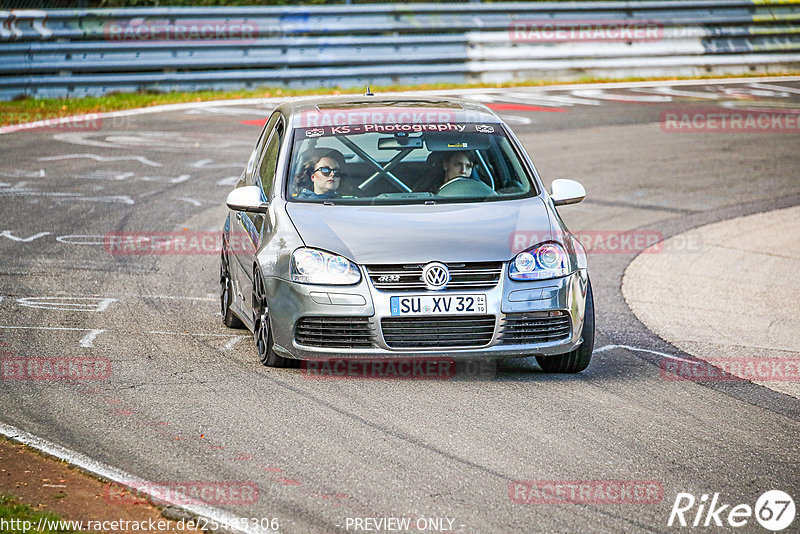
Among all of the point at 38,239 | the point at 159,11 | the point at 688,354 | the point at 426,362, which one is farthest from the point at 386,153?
the point at 159,11

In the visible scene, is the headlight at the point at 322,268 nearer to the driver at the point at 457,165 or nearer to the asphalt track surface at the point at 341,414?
the asphalt track surface at the point at 341,414

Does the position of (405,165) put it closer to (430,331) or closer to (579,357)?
(430,331)

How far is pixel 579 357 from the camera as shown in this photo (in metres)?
7.35

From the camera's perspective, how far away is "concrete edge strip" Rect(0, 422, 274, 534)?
482 centimetres

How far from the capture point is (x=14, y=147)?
1667 centimetres

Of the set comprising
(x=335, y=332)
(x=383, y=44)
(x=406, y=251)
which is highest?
(x=383, y=44)

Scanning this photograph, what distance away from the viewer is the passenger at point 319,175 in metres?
7.86

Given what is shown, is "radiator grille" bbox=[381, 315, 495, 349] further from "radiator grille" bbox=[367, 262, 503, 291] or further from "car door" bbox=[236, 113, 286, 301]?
"car door" bbox=[236, 113, 286, 301]

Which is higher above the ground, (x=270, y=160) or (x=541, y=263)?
(x=270, y=160)

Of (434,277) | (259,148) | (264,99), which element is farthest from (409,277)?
(264,99)

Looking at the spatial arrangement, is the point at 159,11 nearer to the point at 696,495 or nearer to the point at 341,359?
the point at 341,359

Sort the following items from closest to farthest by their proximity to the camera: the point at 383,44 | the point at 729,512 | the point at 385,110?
the point at 729,512, the point at 385,110, the point at 383,44

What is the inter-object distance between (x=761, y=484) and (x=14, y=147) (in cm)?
1344

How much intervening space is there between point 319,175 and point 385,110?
0.93 meters
